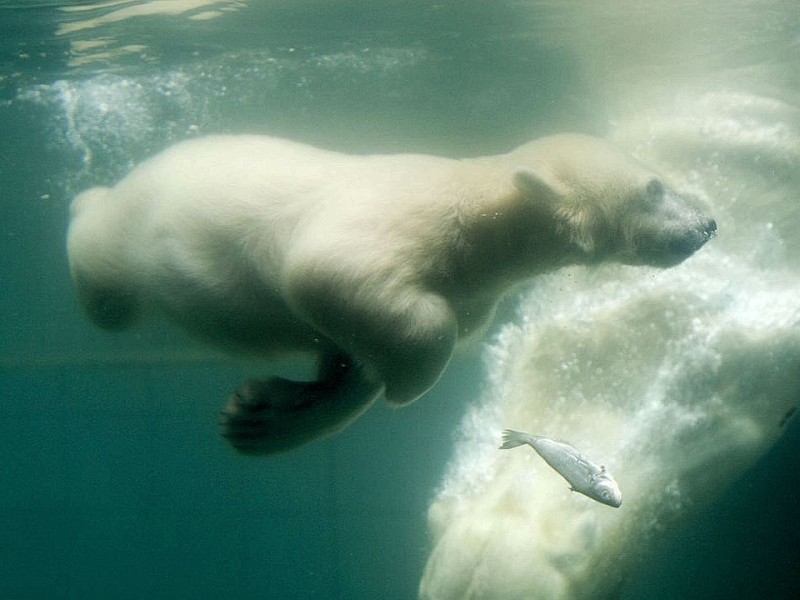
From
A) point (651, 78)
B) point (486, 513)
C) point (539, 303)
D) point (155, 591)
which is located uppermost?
point (651, 78)

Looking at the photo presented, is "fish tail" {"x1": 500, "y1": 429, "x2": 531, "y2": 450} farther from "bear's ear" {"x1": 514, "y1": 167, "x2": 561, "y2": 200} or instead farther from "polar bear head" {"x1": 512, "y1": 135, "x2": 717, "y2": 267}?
"bear's ear" {"x1": 514, "y1": 167, "x2": 561, "y2": 200}

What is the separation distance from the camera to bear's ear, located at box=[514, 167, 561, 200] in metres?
2.35

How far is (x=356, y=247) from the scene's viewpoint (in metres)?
2.24

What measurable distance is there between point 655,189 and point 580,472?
1.20m

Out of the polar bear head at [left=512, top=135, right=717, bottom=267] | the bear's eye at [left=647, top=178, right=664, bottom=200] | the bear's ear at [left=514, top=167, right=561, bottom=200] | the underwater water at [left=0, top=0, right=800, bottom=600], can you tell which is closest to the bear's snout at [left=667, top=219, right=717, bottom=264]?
the polar bear head at [left=512, top=135, right=717, bottom=267]

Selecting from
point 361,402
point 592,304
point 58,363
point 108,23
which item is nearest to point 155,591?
A: point 58,363

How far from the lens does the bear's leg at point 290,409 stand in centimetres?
240

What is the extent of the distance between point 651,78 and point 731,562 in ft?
16.5

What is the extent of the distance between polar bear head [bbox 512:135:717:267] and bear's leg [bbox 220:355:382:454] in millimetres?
984

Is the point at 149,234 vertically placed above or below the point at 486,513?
above

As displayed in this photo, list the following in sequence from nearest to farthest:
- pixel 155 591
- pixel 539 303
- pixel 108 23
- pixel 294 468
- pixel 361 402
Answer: pixel 361 402
pixel 539 303
pixel 108 23
pixel 294 468
pixel 155 591

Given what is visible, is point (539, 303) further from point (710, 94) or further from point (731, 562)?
point (710, 94)

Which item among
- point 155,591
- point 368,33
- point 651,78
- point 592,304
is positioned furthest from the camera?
point 155,591

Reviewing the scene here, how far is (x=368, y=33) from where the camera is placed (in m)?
6.68
